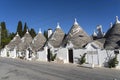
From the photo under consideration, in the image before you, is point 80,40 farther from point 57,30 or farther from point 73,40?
point 57,30

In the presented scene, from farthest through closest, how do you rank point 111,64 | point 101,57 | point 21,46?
point 21,46 < point 101,57 < point 111,64

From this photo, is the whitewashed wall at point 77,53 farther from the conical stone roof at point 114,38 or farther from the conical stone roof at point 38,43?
the conical stone roof at point 38,43

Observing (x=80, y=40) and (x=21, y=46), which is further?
(x=21, y=46)

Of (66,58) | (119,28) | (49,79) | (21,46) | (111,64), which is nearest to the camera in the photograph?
(49,79)

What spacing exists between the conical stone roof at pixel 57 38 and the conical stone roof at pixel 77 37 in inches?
135

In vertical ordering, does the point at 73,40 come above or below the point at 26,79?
above

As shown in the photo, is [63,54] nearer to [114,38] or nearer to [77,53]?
[77,53]

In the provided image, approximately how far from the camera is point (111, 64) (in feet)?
72.8

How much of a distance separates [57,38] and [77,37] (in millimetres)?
6349

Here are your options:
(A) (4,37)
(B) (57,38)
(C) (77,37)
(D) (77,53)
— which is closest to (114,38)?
(D) (77,53)

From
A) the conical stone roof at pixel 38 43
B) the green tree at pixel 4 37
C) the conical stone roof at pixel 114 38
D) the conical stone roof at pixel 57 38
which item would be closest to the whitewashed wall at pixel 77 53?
the conical stone roof at pixel 114 38

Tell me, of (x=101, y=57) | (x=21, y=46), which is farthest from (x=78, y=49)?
(x=21, y=46)

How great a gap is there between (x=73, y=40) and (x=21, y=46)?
77.6 feet

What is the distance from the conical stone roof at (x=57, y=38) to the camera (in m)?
34.8
